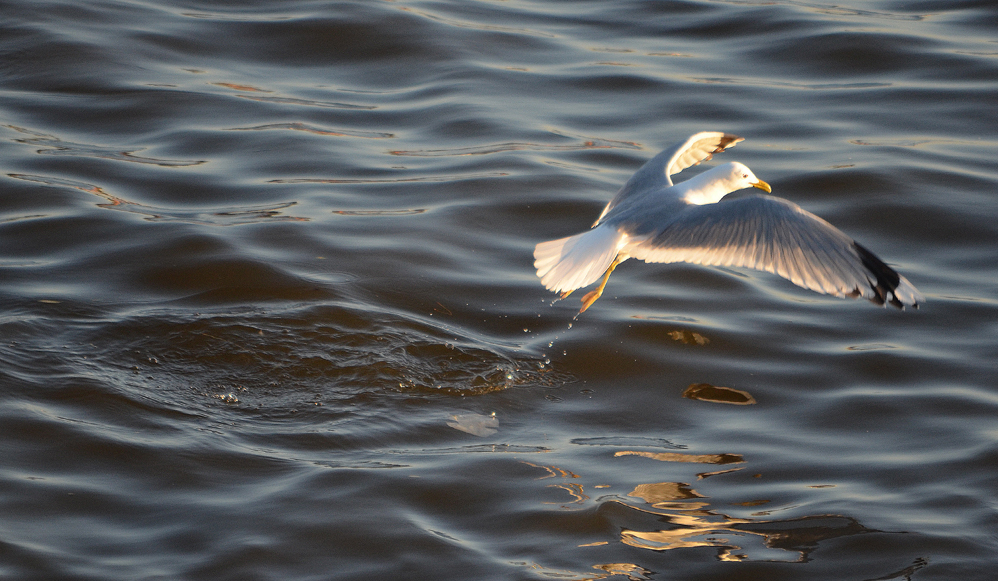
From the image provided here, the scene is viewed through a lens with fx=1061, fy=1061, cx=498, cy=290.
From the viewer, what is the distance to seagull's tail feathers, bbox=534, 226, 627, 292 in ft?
15.3

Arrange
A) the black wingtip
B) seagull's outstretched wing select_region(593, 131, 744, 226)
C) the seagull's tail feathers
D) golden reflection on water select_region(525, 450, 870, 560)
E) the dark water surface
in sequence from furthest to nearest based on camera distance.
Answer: seagull's outstretched wing select_region(593, 131, 744, 226)
the seagull's tail feathers
the black wingtip
the dark water surface
golden reflection on water select_region(525, 450, 870, 560)

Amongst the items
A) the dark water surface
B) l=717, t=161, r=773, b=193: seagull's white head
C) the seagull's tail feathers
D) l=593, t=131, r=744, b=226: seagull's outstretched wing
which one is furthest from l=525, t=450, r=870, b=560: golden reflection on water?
l=717, t=161, r=773, b=193: seagull's white head

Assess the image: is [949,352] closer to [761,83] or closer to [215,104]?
[761,83]

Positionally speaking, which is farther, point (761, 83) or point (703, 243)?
point (761, 83)

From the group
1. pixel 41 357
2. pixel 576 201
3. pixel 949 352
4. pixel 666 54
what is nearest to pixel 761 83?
pixel 666 54

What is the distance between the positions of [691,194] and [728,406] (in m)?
1.07

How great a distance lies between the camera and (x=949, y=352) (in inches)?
224

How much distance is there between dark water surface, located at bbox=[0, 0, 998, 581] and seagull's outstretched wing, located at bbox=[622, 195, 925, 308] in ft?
2.55

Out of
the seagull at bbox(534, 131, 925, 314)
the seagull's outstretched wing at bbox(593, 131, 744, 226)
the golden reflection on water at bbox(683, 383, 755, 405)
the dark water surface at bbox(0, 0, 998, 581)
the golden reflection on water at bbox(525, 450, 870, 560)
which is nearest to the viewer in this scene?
the golden reflection on water at bbox(525, 450, 870, 560)

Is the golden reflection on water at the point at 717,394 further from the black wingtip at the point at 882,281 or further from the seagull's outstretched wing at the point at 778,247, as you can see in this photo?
the black wingtip at the point at 882,281

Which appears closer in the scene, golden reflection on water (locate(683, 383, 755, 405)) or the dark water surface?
the dark water surface

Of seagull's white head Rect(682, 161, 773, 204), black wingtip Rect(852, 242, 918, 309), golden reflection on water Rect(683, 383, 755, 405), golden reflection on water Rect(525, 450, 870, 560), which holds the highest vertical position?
seagull's white head Rect(682, 161, 773, 204)

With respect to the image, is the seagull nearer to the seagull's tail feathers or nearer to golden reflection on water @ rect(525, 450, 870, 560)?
the seagull's tail feathers

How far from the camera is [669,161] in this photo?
573 cm
